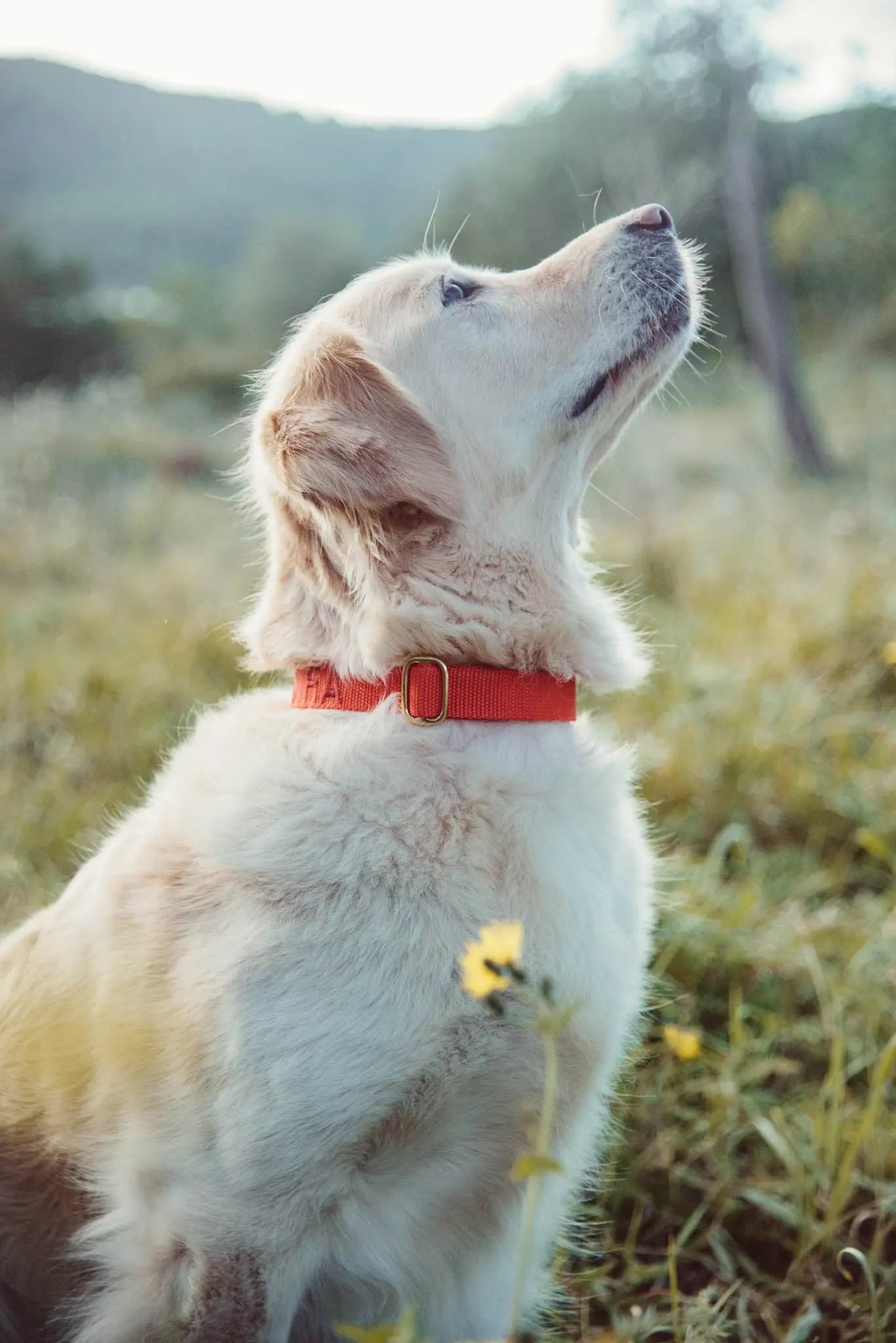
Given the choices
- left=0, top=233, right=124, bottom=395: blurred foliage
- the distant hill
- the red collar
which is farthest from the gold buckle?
left=0, top=233, right=124, bottom=395: blurred foliage

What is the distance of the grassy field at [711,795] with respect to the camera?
1767mm

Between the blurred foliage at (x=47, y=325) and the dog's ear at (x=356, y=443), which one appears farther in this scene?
the blurred foliage at (x=47, y=325)

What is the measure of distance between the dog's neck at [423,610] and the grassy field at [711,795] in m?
0.64

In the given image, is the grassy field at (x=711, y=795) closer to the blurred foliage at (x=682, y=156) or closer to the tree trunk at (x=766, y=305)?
the tree trunk at (x=766, y=305)

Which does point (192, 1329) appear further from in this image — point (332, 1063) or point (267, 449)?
point (267, 449)

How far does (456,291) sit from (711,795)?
1900mm

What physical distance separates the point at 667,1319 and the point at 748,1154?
542 millimetres

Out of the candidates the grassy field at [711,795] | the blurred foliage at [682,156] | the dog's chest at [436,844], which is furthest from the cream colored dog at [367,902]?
the blurred foliage at [682,156]

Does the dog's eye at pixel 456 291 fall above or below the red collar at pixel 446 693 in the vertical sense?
above

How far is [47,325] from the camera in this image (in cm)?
606

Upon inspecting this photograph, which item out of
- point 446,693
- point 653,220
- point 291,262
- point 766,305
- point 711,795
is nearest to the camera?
point 446,693

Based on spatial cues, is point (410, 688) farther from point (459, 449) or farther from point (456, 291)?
point (456, 291)

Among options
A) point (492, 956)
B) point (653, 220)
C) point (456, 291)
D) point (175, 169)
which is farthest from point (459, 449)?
point (175, 169)

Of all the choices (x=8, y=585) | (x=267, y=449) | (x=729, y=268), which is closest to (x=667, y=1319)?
(x=267, y=449)
